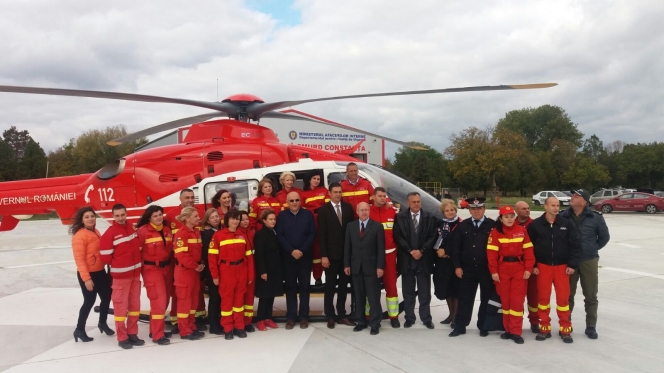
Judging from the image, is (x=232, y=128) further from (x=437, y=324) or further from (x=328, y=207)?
(x=437, y=324)

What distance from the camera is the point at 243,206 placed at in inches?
255

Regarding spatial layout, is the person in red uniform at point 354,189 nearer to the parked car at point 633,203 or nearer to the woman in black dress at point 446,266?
the woman in black dress at point 446,266

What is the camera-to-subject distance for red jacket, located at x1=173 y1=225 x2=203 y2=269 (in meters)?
5.16

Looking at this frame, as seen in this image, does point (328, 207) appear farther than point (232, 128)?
No

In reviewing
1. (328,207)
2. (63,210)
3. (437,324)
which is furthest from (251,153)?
(437,324)

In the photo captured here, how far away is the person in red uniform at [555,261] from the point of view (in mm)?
4988

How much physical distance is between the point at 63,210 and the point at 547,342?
728cm

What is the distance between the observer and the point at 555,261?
5012 millimetres

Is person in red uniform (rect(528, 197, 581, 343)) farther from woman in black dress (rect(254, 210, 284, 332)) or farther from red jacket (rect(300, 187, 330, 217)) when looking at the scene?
woman in black dress (rect(254, 210, 284, 332))

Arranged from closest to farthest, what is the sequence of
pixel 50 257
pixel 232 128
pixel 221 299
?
pixel 221 299 < pixel 232 128 < pixel 50 257

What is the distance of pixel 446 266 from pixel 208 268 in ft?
9.79

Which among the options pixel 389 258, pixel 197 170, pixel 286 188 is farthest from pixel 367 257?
pixel 197 170

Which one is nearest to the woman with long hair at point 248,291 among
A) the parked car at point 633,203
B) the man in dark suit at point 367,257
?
the man in dark suit at point 367,257

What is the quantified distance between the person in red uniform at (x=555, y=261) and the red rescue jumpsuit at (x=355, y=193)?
216cm
